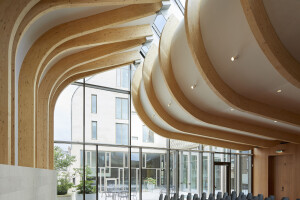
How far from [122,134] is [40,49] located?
9.45 m

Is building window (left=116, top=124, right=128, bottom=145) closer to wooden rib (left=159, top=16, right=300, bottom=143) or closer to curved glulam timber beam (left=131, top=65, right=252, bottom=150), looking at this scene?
curved glulam timber beam (left=131, top=65, right=252, bottom=150)

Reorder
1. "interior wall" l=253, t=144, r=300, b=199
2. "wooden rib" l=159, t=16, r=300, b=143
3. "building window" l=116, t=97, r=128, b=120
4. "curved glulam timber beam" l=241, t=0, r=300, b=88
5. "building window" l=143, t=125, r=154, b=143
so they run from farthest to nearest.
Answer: "interior wall" l=253, t=144, r=300, b=199, "building window" l=143, t=125, r=154, b=143, "building window" l=116, t=97, r=128, b=120, "wooden rib" l=159, t=16, r=300, b=143, "curved glulam timber beam" l=241, t=0, r=300, b=88

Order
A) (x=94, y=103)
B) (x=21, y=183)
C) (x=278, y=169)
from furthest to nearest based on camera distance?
(x=278, y=169)
(x=94, y=103)
(x=21, y=183)

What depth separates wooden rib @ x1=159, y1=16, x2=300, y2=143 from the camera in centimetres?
877

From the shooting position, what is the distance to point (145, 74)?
452 inches

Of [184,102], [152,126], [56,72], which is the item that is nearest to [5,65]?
[56,72]

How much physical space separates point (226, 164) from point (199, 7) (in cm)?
1442

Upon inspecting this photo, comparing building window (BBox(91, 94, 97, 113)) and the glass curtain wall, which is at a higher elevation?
building window (BBox(91, 94, 97, 113))

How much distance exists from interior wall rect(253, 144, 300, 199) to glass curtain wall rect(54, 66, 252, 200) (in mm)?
2871

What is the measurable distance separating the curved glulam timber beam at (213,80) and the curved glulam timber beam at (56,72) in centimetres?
342

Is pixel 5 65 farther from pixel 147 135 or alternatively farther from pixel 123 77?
pixel 147 135

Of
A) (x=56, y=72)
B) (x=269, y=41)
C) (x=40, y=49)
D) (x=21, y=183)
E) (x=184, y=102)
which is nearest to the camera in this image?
(x=21, y=183)

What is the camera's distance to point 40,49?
6633 mm

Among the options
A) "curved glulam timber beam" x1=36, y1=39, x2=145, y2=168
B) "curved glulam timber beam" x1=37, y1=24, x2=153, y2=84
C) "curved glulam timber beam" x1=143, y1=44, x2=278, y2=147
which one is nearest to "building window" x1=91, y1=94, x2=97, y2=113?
"curved glulam timber beam" x1=143, y1=44, x2=278, y2=147
